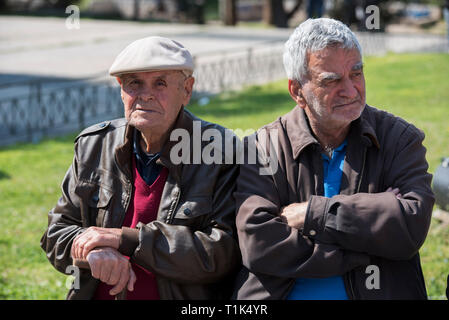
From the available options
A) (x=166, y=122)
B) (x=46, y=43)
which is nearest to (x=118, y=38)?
(x=46, y=43)

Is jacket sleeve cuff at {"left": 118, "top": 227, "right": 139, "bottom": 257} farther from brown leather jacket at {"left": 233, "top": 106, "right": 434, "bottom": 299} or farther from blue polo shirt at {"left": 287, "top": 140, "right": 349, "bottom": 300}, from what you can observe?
blue polo shirt at {"left": 287, "top": 140, "right": 349, "bottom": 300}

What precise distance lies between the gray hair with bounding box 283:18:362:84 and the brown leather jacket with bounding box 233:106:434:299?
0.27 metres

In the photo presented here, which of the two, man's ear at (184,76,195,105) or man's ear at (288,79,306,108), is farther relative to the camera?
man's ear at (184,76,195,105)

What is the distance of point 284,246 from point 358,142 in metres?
0.55

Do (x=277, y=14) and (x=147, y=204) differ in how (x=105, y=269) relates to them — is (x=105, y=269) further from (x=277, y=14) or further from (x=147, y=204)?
(x=277, y=14)

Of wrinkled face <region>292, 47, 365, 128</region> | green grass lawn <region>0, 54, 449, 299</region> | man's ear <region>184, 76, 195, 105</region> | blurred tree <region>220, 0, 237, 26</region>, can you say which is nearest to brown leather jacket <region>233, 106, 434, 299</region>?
wrinkled face <region>292, 47, 365, 128</region>

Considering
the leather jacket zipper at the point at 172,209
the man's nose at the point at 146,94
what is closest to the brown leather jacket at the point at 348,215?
the leather jacket zipper at the point at 172,209

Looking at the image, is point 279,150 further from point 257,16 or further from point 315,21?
point 257,16

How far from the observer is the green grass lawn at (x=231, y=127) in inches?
202

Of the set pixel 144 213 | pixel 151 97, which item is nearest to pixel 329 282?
pixel 144 213

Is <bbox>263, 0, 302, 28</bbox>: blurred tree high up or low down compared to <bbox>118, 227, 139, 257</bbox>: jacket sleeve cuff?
down

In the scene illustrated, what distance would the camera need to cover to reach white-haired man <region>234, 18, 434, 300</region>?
105 inches

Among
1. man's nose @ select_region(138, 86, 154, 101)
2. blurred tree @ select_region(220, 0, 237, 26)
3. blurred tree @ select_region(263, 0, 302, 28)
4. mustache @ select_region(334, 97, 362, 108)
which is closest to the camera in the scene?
mustache @ select_region(334, 97, 362, 108)

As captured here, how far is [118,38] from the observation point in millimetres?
24734
